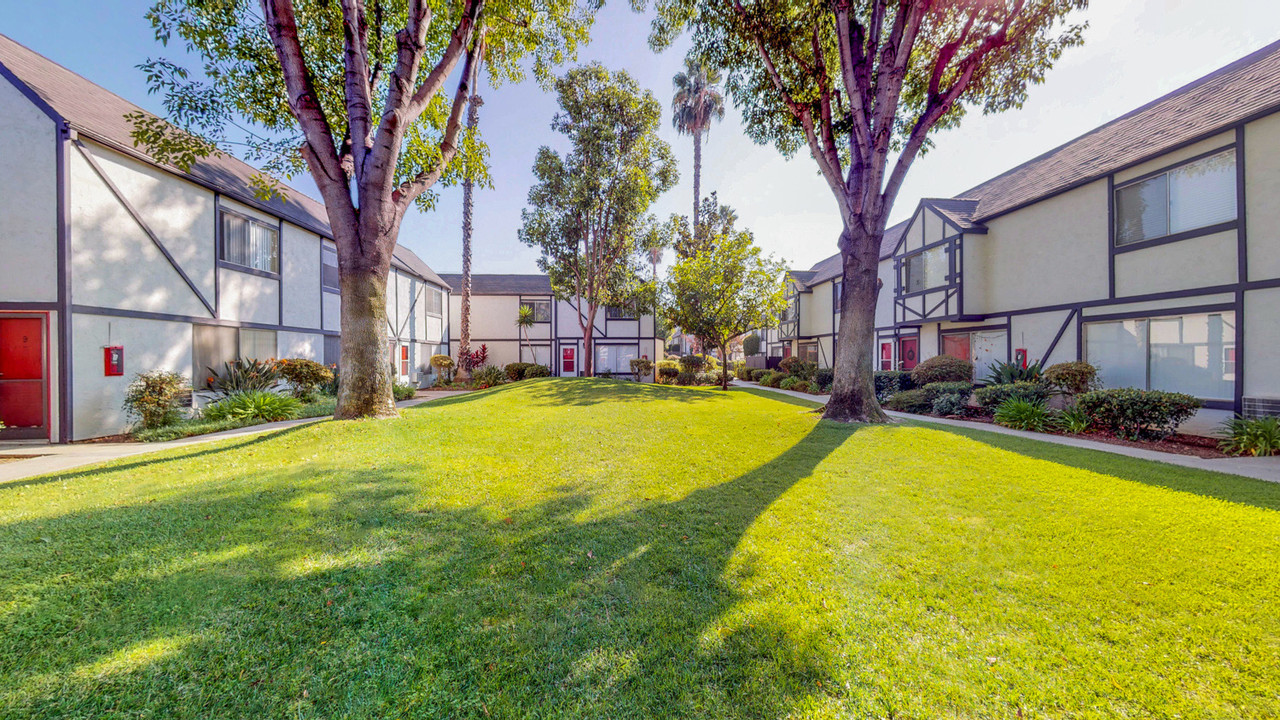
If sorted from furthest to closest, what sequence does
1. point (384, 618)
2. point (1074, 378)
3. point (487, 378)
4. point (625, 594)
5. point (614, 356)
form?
point (614, 356) < point (487, 378) < point (1074, 378) < point (625, 594) < point (384, 618)

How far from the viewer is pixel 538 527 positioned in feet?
11.6

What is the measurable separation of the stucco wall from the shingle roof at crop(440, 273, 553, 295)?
55.5 ft

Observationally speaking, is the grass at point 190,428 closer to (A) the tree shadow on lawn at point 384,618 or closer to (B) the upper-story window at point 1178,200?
(A) the tree shadow on lawn at point 384,618

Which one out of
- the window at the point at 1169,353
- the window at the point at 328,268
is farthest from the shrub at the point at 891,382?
the window at the point at 328,268

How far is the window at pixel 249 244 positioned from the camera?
419 inches

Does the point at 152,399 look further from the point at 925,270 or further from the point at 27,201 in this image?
the point at 925,270

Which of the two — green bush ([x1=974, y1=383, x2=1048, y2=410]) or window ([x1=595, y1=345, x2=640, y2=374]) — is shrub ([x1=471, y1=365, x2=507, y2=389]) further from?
green bush ([x1=974, y1=383, x2=1048, y2=410])

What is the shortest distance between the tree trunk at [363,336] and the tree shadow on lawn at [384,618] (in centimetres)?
356

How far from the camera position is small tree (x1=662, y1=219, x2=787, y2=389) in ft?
58.7

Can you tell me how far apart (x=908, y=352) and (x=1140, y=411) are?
9.54m

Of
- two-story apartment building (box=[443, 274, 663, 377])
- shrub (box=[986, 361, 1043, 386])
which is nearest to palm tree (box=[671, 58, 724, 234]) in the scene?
two-story apartment building (box=[443, 274, 663, 377])

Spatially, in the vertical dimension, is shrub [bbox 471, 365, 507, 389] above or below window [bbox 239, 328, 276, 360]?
below

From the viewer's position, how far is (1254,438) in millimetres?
6867

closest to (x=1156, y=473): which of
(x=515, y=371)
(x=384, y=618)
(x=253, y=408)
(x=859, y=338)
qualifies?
(x=859, y=338)
